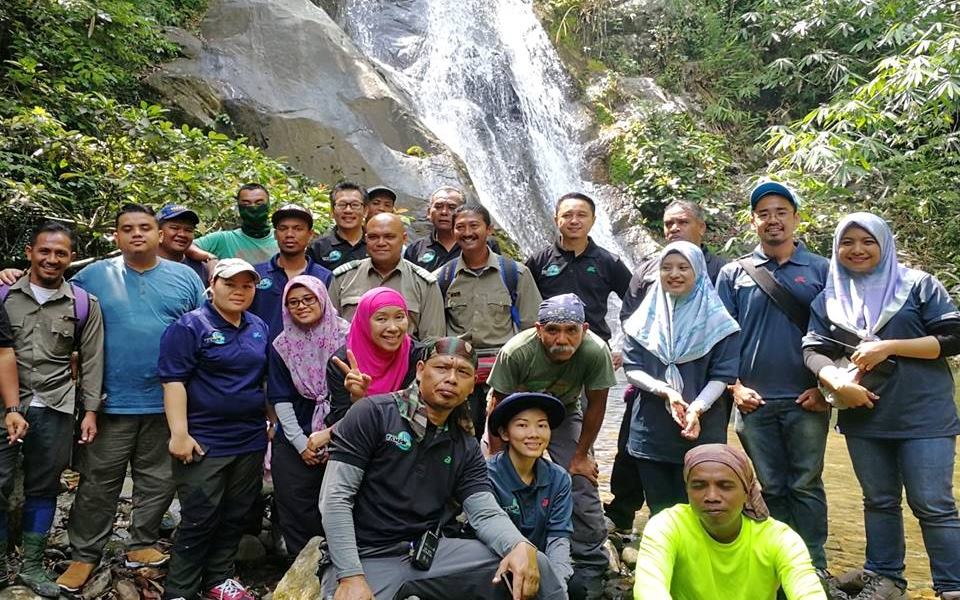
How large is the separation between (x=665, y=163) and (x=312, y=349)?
14.1 meters

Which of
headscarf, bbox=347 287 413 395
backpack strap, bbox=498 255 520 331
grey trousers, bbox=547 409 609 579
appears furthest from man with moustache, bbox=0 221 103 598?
grey trousers, bbox=547 409 609 579

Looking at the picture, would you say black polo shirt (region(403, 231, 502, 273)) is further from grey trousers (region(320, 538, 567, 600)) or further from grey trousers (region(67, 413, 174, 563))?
grey trousers (region(320, 538, 567, 600))

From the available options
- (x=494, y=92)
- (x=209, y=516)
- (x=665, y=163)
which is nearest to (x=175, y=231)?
(x=209, y=516)

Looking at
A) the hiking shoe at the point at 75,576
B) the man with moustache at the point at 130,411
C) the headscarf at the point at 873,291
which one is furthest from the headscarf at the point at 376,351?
the headscarf at the point at 873,291

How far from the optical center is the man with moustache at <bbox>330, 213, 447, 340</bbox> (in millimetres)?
4395

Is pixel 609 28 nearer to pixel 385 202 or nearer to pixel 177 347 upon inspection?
pixel 385 202

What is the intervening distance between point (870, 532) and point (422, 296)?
2.74 metres

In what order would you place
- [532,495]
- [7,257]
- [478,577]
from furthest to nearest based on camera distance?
[7,257] < [532,495] < [478,577]

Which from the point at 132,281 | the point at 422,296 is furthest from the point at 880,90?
the point at 132,281

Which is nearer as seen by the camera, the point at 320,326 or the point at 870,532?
the point at 870,532

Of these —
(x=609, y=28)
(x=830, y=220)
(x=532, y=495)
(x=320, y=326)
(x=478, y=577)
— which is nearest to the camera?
(x=478, y=577)

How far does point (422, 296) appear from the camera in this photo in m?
4.44

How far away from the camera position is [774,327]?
4.11 metres

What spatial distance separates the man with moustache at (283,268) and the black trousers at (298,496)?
2.77ft
